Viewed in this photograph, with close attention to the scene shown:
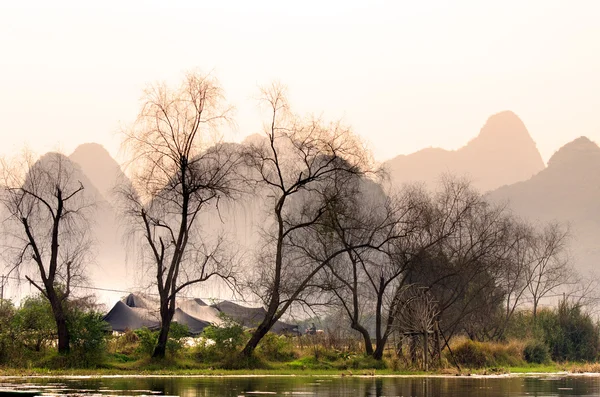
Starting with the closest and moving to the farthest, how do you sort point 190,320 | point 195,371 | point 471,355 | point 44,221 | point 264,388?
point 264,388, point 195,371, point 44,221, point 471,355, point 190,320

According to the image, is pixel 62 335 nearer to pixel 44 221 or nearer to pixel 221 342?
pixel 44 221

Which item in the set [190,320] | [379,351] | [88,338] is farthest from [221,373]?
[190,320]

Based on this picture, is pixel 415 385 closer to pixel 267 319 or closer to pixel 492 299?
pixel 267 319

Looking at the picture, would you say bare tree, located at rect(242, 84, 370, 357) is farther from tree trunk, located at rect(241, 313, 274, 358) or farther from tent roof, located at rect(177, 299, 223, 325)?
tent roof, located at rect(177, 299, 223, 325)

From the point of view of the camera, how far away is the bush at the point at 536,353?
6581cm

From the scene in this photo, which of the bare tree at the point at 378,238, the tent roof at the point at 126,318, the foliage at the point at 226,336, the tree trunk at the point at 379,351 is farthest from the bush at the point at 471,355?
the tent roof at the point at 126,318

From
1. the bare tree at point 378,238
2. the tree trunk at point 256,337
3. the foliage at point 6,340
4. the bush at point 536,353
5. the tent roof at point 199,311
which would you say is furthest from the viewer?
A: the tent roof at point 199,311

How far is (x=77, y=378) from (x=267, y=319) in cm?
1341

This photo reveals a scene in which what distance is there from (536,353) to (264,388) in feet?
132

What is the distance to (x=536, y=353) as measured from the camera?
66375mm

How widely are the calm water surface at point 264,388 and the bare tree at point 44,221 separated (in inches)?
372

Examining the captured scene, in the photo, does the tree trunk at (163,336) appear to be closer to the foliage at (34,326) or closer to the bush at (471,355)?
the foliage at (34,326)

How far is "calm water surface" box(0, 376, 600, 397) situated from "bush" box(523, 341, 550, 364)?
2917 centimetres

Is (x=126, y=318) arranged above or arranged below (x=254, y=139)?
below
